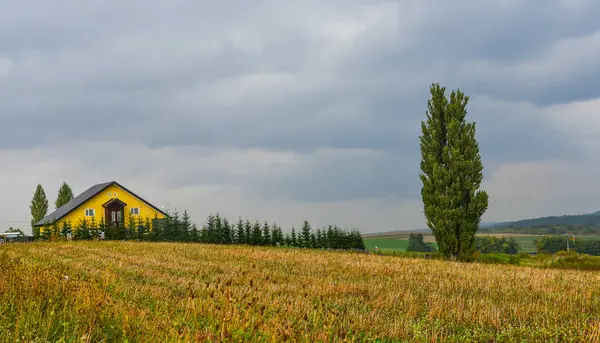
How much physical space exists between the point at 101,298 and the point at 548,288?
1073cm

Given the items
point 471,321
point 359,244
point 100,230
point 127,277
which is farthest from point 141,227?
point 471,321

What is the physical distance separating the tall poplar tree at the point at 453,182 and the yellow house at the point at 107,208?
37.0m

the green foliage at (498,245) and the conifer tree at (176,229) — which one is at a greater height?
the conifer tree at (176,229)

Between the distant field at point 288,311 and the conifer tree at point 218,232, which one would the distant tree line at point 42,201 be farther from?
the distant field at point 288,311

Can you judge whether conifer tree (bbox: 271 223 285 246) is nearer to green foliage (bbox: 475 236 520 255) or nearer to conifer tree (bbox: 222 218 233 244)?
conifer tree (bbox: 222 218 233 244)

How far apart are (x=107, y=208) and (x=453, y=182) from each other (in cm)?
4513

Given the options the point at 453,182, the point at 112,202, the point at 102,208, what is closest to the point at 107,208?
the point at 102,208

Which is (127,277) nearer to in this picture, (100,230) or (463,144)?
(463,144)

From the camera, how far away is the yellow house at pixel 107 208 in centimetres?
6028

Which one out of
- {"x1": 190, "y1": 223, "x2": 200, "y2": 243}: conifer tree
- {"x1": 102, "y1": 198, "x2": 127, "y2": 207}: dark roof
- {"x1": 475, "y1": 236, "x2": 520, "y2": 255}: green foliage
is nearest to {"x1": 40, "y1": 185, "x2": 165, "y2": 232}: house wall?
{"x1": 102, "y1": 198, "x2": 127, "y2": 207}: dark roof

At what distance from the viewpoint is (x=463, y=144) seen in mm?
35031

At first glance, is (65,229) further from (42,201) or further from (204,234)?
(42,201)

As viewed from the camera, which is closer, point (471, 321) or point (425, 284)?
point (471, 321)

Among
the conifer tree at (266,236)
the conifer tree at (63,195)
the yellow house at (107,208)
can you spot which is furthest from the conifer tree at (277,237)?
the conifer tree at (63,195)
